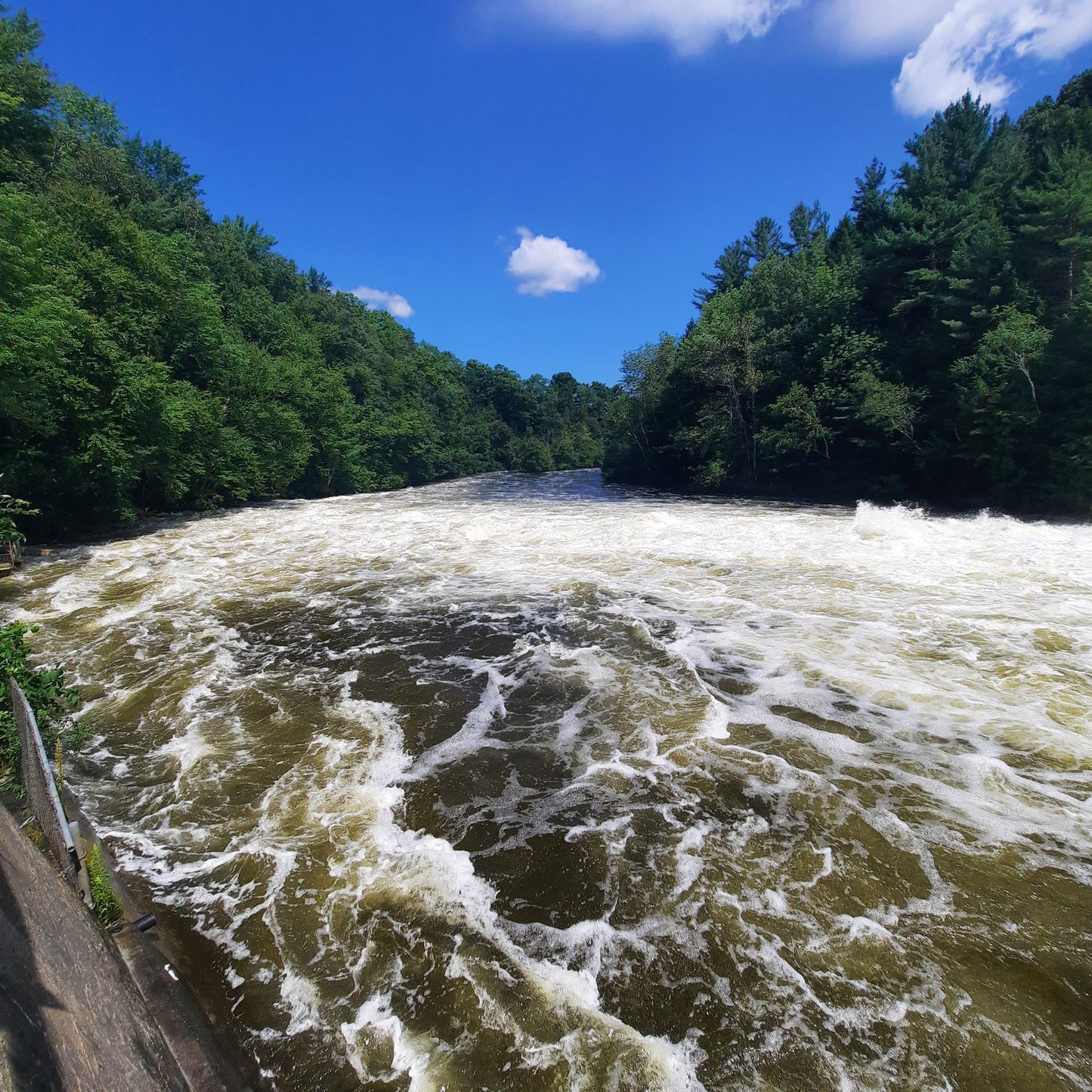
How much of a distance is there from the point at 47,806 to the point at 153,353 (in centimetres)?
2601

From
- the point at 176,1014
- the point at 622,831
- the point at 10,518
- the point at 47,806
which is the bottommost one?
the point at 622,831

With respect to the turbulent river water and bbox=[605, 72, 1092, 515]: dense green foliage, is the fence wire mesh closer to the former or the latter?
the turbulent river water

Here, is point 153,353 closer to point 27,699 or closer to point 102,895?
point 27,699

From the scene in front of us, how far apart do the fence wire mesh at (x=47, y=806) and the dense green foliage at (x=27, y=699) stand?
47.3 inches

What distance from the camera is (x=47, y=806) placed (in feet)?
10.5

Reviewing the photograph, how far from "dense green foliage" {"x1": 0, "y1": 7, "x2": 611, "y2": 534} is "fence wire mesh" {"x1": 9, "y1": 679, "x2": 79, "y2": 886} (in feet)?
45.5

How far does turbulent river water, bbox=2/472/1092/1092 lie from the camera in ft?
10.4

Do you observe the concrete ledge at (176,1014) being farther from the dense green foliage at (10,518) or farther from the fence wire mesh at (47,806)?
the dense green foliage at (10,518)

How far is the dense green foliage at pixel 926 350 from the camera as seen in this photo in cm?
1881

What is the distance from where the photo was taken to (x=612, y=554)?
52.0ft

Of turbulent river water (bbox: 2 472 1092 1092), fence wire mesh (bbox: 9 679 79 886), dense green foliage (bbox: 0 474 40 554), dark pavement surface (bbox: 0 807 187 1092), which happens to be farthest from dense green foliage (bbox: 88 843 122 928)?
dense green foliage (bbox: 0 474 40 554)

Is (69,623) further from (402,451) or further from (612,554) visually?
(402,451)

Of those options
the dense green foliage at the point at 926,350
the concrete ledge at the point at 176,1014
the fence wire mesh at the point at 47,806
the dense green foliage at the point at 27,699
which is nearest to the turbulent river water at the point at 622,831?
the concrete ledge at the point at 176,1014

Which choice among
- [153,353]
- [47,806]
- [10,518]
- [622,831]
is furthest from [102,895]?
[153,353]
